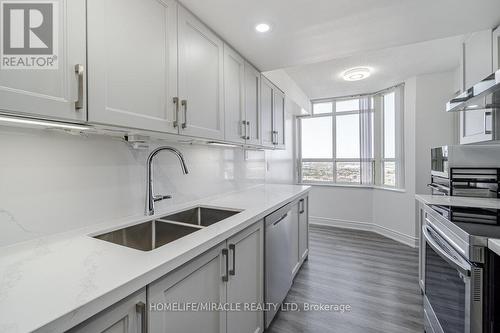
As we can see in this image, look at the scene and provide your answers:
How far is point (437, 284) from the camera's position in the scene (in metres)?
1.49

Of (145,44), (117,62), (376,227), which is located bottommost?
(376,227)

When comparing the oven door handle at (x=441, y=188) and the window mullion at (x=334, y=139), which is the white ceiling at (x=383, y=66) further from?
the oven door handle at (x=441, y=188)

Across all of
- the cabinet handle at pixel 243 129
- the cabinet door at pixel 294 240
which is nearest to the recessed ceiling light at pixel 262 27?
the cabinet handle at pixel 243 129

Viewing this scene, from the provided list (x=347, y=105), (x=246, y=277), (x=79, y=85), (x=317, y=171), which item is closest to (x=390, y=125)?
(x=347, y=105)

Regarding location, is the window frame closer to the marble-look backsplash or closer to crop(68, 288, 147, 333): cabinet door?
the marble-look backsplash

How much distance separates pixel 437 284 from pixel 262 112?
1.98m

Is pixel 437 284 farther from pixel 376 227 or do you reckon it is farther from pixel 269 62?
pixel 376 227

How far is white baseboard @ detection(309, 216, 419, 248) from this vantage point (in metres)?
3.39

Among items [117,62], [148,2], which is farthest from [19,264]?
[148,2]

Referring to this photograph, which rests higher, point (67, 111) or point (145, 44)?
point (145, 44)

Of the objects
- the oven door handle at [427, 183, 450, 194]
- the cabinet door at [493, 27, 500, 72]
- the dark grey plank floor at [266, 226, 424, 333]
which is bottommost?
the dark grey plank floor at [266, 226, 424, 333]

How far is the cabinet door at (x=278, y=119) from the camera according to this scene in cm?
280

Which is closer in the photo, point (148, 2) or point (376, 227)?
point (148, 2)

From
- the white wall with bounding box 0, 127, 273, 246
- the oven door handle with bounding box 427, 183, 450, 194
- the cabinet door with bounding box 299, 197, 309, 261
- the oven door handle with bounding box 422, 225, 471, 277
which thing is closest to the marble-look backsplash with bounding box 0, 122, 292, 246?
the white wall with bounding box 0, 127, 273, 246
